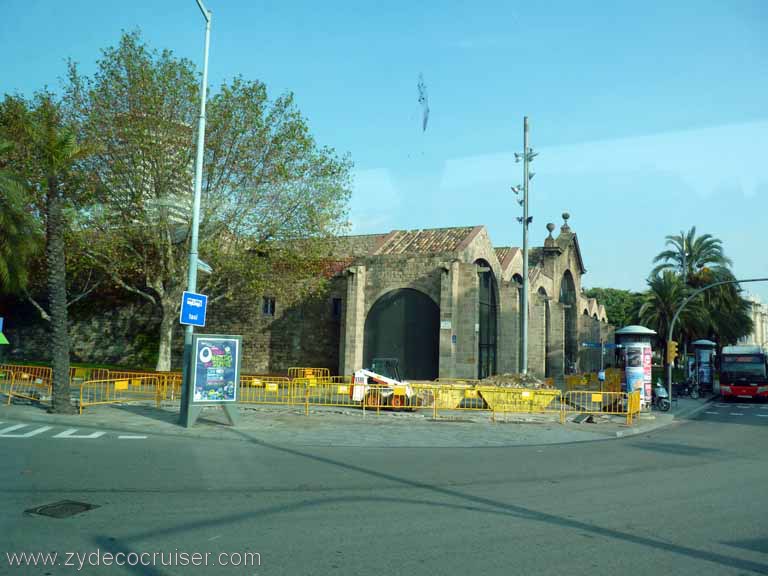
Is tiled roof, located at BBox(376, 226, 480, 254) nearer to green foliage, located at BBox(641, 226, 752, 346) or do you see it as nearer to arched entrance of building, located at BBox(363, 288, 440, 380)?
arched entrance of building, located at BBox(363, 288, 440, 380)

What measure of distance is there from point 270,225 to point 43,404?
12.6 meters

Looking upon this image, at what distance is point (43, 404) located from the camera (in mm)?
17469

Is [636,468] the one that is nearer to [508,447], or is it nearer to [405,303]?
[508,447]

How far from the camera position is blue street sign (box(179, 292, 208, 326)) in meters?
13.8

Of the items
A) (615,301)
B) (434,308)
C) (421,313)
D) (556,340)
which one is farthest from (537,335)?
(615,301)

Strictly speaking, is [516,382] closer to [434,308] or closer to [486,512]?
[434,308]

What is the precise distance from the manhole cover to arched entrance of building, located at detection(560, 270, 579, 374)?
43.9 meters

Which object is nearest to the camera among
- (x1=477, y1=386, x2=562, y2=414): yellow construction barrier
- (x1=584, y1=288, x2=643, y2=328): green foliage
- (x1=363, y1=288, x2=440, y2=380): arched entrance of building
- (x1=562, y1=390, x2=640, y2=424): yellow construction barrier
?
(x1=562, y1=390, x2=640, y2=424): yellow construction barrier

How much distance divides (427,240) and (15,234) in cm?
1900

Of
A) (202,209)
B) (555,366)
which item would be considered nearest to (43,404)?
(202,209)

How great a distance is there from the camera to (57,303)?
16172mm

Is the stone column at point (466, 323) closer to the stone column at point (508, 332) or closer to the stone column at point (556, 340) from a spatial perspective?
the stone column at point (508, 332)

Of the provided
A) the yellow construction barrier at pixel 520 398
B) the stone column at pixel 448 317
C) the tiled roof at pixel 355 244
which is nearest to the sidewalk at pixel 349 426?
the yellow construction barrier at pixel 520 398

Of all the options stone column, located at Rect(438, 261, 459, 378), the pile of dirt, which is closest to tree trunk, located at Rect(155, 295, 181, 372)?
stone column, located at Rect(438, 261, 459, 378)
